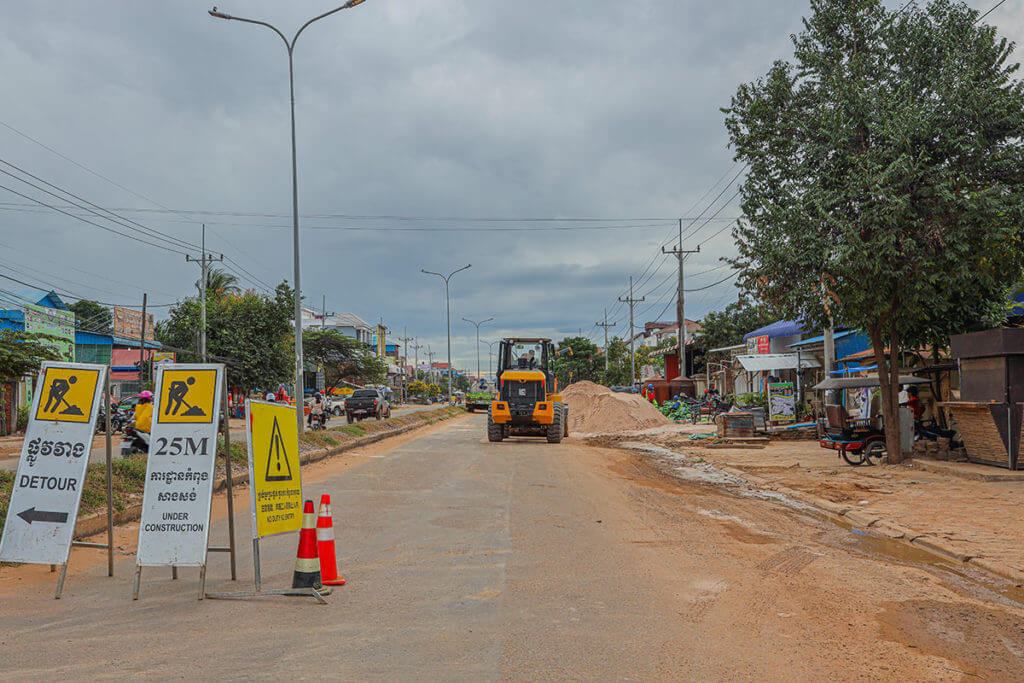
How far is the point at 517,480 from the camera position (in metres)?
14.6

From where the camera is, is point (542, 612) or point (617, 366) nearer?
point (542, 612)

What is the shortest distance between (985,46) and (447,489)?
13.1 metres

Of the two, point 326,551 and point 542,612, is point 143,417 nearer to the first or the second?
point 326,551

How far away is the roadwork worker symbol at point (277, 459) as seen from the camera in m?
6.64

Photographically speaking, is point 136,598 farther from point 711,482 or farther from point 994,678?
point 711,482

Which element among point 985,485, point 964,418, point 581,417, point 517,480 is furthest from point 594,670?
point 581,417

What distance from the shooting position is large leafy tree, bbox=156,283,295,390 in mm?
43906

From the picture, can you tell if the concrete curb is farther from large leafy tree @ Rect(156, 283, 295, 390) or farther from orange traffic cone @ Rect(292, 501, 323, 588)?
large leafy tree @ Rect(156, 283, 295, 390)

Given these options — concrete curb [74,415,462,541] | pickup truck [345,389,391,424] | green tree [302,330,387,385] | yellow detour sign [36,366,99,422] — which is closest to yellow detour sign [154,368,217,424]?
yellow detour sign [36,366,99,422]

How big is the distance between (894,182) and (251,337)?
3731 centimetres

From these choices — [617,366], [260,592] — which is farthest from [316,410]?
[617,366]

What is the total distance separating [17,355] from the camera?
1544cm

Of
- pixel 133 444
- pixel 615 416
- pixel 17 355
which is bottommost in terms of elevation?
pixel 615 416

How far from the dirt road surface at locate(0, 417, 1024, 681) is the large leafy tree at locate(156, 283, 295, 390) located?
Answer: 3590 cm
